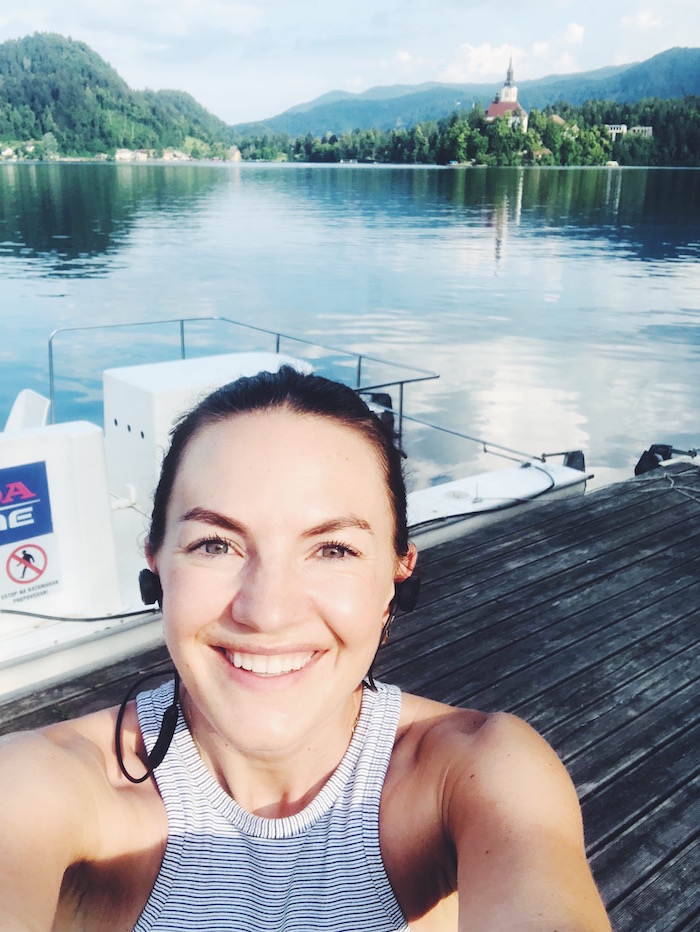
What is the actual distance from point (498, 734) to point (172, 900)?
60 cm

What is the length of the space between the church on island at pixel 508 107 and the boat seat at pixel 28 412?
4984 inches

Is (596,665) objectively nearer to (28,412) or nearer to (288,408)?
(288,408)

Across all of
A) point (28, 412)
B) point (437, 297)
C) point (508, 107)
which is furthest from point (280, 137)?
point (28, 412)

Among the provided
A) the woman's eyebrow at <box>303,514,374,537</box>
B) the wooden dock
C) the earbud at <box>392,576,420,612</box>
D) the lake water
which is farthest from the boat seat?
the lake water

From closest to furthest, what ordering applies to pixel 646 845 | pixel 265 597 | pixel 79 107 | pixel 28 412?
1. pixel 265 597
2. pixel 646 845
3. pixel 28 412
4. pixel 79 107

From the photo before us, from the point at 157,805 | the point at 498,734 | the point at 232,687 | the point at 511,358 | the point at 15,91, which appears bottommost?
the point at 511,358

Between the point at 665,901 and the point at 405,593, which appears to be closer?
the point at 405,593

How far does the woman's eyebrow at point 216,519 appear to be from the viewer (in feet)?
4.11

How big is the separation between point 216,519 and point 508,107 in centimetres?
18287

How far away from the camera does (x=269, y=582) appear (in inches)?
48.3

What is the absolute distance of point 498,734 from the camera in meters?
1.34

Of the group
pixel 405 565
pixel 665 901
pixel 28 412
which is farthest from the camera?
pixel 28 412

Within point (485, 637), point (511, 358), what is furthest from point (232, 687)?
point (511, 358)

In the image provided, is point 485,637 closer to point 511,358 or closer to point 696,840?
point 696,840
